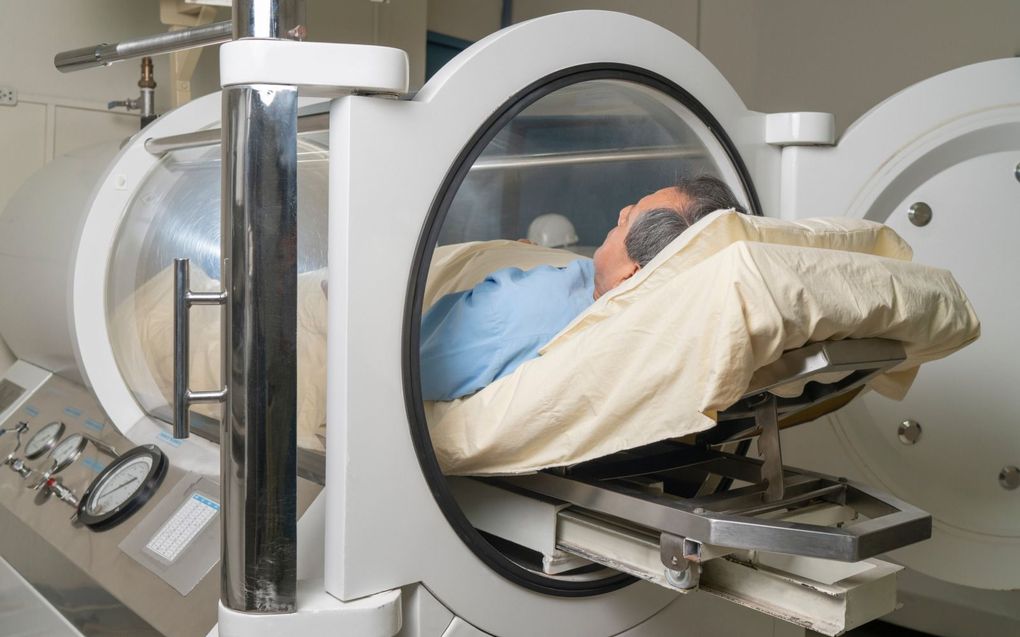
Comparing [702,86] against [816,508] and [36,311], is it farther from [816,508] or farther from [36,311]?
[36,311]

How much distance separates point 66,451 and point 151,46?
75 centimetres

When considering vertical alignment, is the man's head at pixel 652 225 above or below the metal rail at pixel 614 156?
below

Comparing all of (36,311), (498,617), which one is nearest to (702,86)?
(498,617)

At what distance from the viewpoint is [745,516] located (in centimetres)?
94

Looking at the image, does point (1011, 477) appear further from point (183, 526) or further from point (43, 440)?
point (43, 440)

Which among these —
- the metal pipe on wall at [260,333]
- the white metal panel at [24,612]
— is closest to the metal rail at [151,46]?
the metal pipe on wall at [260,333]

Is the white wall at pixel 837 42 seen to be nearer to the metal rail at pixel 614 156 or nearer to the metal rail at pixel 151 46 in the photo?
the metal rail at pixel 614 156

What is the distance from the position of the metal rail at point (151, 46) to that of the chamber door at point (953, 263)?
90cm

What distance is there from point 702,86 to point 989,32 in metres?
1.49

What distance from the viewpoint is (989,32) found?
2.44 metres

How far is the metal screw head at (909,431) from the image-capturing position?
63.8 inches

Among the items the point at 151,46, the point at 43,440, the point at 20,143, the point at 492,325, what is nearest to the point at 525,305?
the point at 492,325

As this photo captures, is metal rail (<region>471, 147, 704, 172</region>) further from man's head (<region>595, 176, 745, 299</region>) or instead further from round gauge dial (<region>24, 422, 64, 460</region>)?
round gauge dial (<region>24, 422, 64, 460</region>)

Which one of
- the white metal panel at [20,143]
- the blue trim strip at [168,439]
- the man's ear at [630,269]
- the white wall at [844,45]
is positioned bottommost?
the blue trim strip at [168,439]
